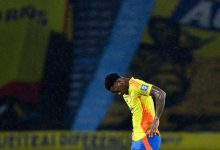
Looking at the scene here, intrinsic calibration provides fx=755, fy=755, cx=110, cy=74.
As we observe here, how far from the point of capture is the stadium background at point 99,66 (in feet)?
45.7

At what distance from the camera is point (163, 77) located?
552 inches

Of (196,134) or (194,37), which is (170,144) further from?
(194,37)

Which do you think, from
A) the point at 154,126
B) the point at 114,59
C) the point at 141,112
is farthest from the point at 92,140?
the point at 154,126

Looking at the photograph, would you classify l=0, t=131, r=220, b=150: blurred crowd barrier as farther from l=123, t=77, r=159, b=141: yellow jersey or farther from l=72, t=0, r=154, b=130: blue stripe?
l=123, t=77, r=159, b=141: yellow jersey

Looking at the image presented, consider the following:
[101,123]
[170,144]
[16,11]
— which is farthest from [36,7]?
[170,144]

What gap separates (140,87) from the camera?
310 inches

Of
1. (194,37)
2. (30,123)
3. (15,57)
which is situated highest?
(194,37)

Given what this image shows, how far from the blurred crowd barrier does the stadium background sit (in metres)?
0.02

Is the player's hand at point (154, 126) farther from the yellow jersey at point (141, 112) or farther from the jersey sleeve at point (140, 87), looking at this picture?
the jersey sleeve at point (140, 87)

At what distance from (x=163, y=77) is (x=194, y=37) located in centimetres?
93

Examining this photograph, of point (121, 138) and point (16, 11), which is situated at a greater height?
point (16, 11)

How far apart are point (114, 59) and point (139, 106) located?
237 inches

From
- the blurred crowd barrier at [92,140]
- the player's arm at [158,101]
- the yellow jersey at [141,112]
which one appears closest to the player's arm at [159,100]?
the player's arm at [158,101]

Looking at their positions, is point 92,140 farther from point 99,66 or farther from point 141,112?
point 141,112
